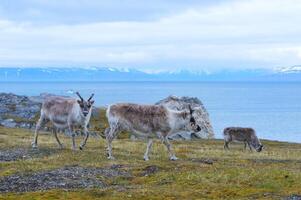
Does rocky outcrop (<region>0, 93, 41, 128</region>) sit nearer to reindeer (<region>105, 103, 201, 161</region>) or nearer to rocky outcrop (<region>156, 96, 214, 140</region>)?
rocky outcrop (<region>156, 96, 214, 140</region>)

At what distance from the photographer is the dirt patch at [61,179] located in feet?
77.1

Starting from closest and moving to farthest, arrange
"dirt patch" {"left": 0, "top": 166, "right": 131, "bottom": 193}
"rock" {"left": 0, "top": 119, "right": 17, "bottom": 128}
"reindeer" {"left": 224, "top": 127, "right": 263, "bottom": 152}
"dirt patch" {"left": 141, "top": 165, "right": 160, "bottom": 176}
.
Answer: "dirt patch" {"left": 0, "top": 166, "right": 131, "bottom": 193}
"dirt patch" {"left": 141, "top": 165, "right": 160, "bottom": 176}
"reindeer" {"left": 224, "top": 127, "right": 263, "bottom": 152}
"rock" {"left": 0, "top": 119, "right": 17, "bottom": 128}

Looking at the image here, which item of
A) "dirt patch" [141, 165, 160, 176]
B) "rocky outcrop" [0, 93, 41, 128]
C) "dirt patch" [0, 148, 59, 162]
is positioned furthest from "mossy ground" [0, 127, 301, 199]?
"rocky outcrop" [0, 93, 41, 128]

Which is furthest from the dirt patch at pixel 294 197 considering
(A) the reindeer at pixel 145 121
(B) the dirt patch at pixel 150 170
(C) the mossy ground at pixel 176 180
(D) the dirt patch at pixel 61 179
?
(A) the reindeer at pixel 145 121

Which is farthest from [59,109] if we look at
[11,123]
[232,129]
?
[11,123]

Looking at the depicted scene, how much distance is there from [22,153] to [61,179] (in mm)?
8849

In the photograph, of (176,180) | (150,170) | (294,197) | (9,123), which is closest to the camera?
(294,197)

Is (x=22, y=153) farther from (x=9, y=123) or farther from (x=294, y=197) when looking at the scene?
(x=9, y=123)

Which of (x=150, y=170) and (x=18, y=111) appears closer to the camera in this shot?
(x=150, y=170)

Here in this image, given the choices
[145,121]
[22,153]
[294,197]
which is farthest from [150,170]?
[22,153]

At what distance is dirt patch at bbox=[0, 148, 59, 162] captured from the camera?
102 feet

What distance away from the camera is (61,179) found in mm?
24875

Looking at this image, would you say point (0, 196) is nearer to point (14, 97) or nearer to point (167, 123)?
point (167, 123)

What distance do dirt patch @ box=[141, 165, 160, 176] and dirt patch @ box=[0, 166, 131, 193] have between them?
807mm
